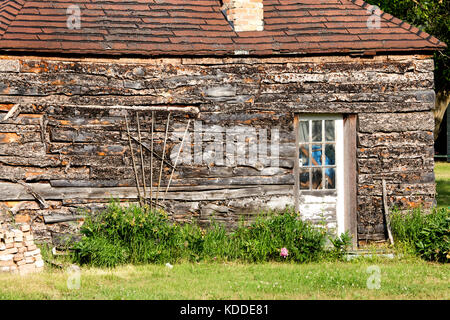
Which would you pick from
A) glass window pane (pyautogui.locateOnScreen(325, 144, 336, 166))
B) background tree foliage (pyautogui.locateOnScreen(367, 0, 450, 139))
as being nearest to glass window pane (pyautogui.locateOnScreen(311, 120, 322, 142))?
Result: glass window pane (pyautogui.locateOnScreen(325, 144, 336, 166))

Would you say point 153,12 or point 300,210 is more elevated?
point 153,12

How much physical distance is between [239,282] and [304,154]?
3.02 metres

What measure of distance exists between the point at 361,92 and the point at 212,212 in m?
2.99

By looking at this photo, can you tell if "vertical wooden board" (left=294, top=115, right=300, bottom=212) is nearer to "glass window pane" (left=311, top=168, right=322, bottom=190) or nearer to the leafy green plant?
"glass window pane" (left=311, top=168, right=322, bottom=190)

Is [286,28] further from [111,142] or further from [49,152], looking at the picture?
[49,152]

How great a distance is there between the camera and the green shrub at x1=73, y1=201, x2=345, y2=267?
8.20 m

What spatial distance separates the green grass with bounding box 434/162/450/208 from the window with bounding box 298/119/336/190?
385 cm

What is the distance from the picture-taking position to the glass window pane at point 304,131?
9484 millimetres

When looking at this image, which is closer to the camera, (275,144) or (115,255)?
(115,255)

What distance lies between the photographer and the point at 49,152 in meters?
8.73

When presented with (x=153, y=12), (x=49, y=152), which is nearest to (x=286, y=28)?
(x=153, y=12)

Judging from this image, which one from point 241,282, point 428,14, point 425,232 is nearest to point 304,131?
point 425,232
